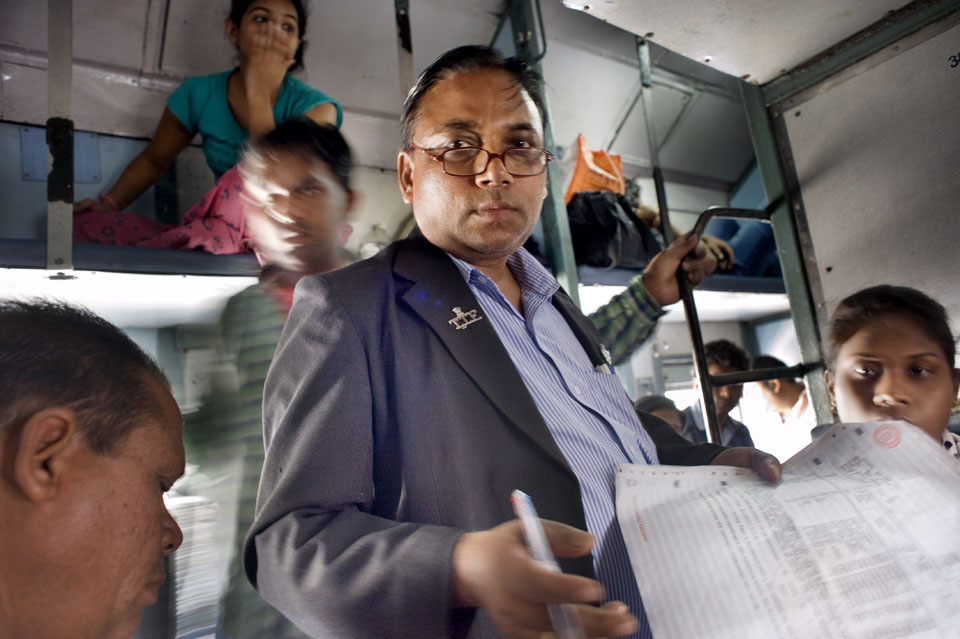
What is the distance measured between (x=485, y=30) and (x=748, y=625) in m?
3.53

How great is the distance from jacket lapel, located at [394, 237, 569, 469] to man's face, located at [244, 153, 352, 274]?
73cm

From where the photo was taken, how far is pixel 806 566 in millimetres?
650

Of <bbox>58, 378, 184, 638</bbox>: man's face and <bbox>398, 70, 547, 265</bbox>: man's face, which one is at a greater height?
<bbox>398, 70, 547, 265</bbox>: man's face

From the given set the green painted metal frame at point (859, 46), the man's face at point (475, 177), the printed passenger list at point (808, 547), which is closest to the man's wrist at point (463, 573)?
the printed passenger list at point (808, 547)

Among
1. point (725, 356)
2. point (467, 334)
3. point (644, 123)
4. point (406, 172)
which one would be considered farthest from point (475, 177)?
point (644, 123)

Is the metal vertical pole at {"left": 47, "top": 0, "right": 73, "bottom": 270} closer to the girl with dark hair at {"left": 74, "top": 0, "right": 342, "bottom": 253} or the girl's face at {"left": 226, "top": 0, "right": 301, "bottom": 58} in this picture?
the girl with dark hair at {"left": 74, "top": 0, "right": 342, "bottom": 253}

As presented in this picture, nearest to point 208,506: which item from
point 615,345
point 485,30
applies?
point 615,345

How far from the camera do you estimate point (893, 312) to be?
1440mm

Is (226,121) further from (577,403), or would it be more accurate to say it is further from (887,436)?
(887,436)

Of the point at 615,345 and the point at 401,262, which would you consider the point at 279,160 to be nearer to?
the point at 401,262

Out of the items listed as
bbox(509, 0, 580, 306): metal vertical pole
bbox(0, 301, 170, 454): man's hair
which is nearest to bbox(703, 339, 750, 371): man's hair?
bbox(509, 0, 580, 306): metal vertical pole

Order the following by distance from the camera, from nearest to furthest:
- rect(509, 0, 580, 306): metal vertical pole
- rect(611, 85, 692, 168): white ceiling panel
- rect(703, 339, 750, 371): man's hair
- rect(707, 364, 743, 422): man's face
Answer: rect(509, 0, 580, 306): metal vertical pole, rect(707, 364, 743, 422): man's face, rect(703, 339, 750, 371): man's hair, rect(611, 85, 692, 168): white ceiling panel

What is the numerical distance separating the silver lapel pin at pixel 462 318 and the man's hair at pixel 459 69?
40 cm

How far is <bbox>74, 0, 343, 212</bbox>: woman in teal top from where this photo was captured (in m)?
2.41
